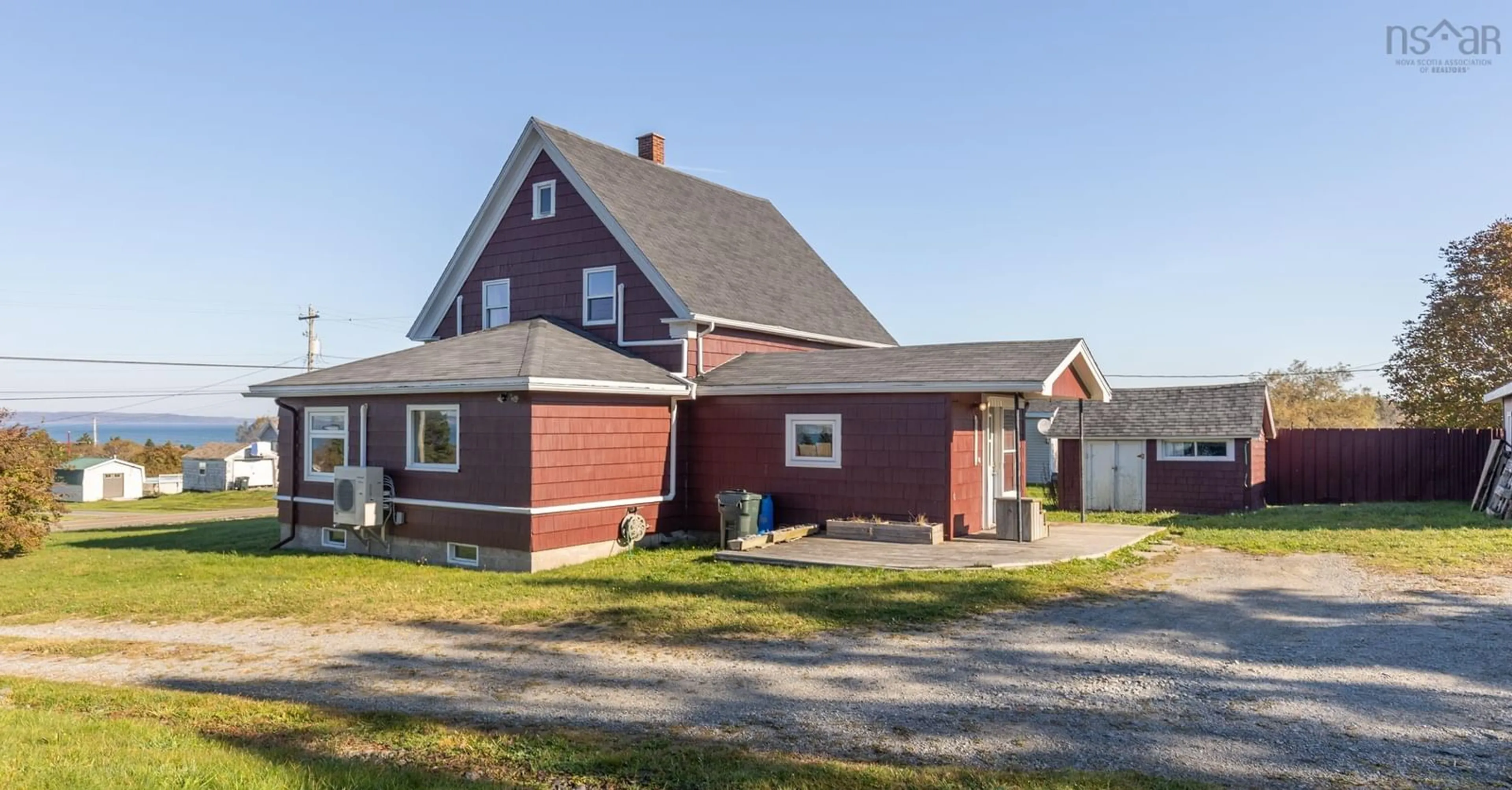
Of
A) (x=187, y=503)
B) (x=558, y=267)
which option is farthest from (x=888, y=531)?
(x=187, y=503)

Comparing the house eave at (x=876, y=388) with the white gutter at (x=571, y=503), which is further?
the white gutter at (x=571, y=503)

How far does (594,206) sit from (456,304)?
444cm

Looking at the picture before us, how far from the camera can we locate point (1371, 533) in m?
16.4

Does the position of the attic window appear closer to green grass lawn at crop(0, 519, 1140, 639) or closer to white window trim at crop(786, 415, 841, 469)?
white window trim at crop(786, 415, 841, 469)

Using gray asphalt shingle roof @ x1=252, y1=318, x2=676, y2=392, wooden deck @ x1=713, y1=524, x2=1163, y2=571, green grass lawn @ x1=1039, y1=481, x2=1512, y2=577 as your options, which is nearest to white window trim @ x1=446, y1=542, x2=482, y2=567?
gray asphalt shingle roof @ x1=252, y1=318, x2=676, y2=392

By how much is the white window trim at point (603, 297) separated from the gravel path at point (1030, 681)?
9031 mm

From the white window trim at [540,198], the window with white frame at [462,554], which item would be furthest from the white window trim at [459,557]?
the white window trim at [540,198]

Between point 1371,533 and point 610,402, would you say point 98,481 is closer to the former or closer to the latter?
point 610,402

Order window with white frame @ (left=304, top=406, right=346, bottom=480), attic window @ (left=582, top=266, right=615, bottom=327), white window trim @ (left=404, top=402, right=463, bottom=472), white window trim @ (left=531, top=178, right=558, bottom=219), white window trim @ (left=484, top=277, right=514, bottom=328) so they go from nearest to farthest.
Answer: white window trim @ (left=404, top=402, right=463, bottom=472)
window with white frame @ (left=304, top=406, right=346, bottom=480)
attic window @ (left=582, top=266, right=615, bottom=327)
white window trim @ (left=531, top=178, right=558, bottom=219)
white window trim @ (left=484, top=277, right=514, bottom=328)

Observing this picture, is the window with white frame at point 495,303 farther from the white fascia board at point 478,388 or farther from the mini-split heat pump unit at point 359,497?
the mini-split heat pump unit at point 359,497

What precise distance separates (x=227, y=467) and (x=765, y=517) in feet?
183

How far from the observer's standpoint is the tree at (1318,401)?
165 ft

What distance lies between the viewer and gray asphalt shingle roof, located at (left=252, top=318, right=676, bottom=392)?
47.5 ft

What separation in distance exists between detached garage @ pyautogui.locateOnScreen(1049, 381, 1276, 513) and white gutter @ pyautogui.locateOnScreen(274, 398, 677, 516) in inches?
437
